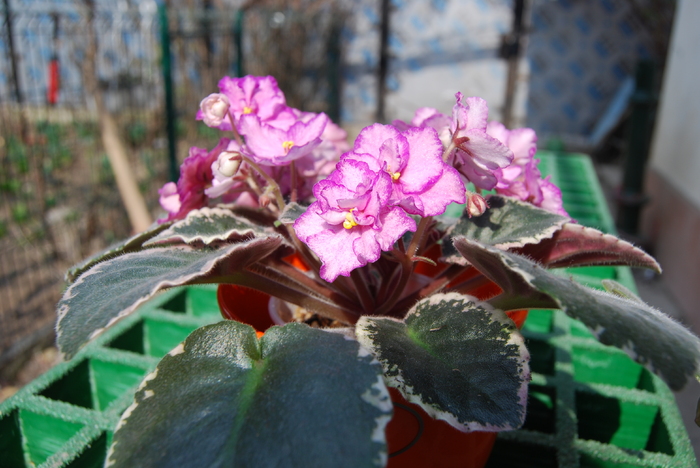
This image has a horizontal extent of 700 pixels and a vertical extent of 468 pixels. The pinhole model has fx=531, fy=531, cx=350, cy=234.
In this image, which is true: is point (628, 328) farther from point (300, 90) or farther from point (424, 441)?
point (300, 90)

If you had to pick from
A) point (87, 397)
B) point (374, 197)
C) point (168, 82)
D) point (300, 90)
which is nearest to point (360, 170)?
point (374, 197)

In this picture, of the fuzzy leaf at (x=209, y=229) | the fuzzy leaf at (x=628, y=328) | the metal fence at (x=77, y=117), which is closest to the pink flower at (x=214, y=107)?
the fuzzy leaf at (x=209, y=229)

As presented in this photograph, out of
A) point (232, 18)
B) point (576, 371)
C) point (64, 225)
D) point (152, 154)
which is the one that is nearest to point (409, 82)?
point (232, 18)

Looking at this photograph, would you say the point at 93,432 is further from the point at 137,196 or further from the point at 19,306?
the point at 19,306

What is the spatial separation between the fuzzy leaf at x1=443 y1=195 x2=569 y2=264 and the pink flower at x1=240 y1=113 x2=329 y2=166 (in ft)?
0.67

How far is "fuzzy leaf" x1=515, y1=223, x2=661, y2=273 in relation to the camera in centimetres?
52

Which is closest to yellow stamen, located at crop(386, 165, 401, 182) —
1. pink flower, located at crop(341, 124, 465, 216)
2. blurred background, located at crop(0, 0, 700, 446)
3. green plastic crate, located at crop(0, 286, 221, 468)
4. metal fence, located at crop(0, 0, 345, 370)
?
pink flower, located at crop(341, 124, 465, 216)

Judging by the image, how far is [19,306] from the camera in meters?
2.56

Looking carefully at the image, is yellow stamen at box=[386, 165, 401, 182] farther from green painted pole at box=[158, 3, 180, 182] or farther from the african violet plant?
green painted pole at box=[158, 3, 180, 182]

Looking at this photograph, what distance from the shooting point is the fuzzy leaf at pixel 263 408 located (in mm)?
366

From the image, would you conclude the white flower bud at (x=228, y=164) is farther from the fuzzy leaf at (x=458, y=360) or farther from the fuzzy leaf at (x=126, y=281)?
the fuzzy leaf at (x=458, y=360)

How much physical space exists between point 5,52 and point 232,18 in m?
1.44

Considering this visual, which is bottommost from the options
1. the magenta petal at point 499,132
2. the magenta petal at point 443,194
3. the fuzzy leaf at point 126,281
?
the fuzzy leaf at point 126,281

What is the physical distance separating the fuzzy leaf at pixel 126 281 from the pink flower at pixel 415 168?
0.44ft
